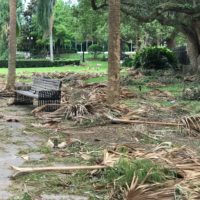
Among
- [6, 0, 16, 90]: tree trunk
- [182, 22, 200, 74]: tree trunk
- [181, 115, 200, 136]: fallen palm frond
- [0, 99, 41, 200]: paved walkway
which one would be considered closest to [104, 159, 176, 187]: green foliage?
[0, 99, 41, 200]: paved walkway

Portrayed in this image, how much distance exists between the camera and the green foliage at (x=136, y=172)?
572cm

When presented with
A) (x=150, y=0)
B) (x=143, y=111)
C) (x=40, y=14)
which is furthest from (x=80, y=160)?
(x=40, y=14)

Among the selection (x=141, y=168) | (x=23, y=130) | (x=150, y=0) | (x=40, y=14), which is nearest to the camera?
(x=141, y=168)

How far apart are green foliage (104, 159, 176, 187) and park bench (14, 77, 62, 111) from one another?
278 inches

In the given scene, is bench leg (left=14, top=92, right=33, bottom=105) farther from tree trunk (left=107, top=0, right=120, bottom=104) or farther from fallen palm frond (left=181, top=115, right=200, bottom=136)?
fallen palm frond (left=181, top=115, right=200, bottom=136)

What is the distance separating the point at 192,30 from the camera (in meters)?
26.5

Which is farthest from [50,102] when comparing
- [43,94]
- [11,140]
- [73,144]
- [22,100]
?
[73,144]

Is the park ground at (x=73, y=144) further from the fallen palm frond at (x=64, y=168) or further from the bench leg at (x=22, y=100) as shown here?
the bench leg at (x=22, y=100)

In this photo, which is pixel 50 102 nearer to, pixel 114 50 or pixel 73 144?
pixel 114 50

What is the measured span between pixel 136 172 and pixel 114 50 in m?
6.70

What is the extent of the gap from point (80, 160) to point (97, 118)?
10.9 ft

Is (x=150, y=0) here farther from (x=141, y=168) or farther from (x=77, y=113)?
(x=141, y=168)

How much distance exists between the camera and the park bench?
13484 mm

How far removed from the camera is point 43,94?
13469 millimetres
